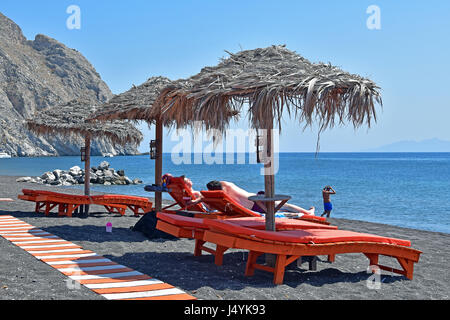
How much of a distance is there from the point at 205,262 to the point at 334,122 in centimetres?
235

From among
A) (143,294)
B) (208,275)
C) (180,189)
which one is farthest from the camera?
(180,189)

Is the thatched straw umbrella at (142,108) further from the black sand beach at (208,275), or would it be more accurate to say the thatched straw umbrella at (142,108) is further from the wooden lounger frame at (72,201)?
the wooden lounger frame at (72,201)

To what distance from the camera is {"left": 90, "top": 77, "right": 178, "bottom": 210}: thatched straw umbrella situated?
26.8ft

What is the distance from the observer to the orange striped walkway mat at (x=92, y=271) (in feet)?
13.5

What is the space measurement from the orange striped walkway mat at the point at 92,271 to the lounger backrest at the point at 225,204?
230cm

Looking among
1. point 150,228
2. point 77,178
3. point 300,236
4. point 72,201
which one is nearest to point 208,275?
point 300,236

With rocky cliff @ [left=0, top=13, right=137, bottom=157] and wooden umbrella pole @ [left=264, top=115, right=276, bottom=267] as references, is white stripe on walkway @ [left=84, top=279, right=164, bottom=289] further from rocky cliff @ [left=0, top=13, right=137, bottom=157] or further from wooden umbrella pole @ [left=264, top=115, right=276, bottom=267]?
rocky cliff @ [left=0, top=13, right=137, bottom=157]

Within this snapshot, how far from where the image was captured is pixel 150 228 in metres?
7.67

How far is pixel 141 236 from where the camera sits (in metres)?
7.66

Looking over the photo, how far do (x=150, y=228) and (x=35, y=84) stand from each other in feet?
319

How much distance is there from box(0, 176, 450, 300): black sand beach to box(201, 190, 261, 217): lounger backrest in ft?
2.71

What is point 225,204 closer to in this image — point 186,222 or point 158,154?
point 158,154

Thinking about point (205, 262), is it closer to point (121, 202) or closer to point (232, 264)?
point (232, 264)
